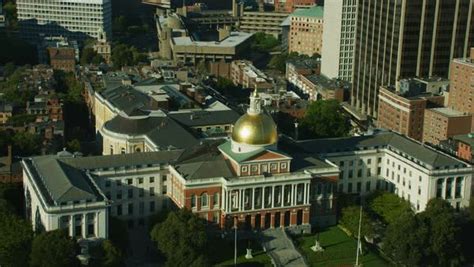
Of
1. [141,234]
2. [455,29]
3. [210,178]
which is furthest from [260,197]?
[455,29]

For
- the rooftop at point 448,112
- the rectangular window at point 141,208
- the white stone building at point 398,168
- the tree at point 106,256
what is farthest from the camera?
the rooftop at point 448,112

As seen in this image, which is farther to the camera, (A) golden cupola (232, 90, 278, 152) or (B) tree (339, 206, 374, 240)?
(A) golden cupola (232, 90, 278, 152)

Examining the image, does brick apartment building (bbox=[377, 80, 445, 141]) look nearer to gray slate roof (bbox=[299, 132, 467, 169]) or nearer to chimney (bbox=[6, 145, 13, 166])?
gray slate roof (bbox=[299, 132, 467, 169])

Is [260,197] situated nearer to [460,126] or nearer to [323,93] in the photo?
[460,126]

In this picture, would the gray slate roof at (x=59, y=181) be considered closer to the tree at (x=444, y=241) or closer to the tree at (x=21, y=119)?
the tree at (x=21, y=119)

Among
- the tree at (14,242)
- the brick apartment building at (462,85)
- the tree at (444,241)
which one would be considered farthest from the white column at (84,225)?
the brick apartment building at (462,85)

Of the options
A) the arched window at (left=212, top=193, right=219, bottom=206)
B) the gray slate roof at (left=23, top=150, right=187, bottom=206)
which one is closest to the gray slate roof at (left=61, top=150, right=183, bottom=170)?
the gray slate roof at (left=23, top=150, right=187, bottom=206)

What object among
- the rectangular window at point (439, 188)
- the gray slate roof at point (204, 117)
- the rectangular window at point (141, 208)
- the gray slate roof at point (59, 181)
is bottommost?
the rectangular window at point (141, 208)
